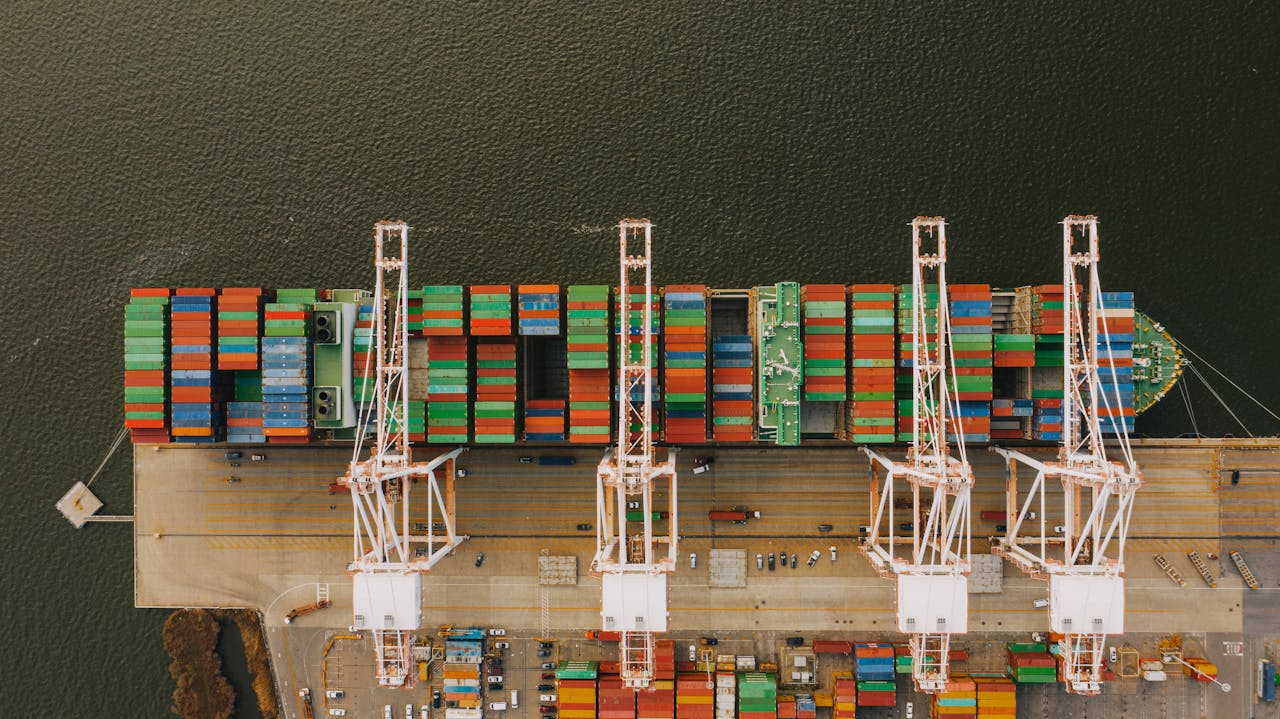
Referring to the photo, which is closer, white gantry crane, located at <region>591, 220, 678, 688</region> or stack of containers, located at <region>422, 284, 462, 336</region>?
white gantry crane, located at <region>591, 220, 678, 688</region>

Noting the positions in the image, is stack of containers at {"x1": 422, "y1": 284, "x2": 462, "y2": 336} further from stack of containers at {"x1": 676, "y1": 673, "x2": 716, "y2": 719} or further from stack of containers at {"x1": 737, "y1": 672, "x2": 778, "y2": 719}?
stack of containers at {"x1": 737, "y1": 672, "x2": 778, "y2": 719}

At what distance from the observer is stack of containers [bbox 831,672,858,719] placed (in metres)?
47.0

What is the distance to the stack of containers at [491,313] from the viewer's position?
4444 cm

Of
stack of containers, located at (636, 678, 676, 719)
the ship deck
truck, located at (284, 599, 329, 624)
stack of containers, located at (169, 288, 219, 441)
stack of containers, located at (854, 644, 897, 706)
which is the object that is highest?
stack of containers, located at (169, 288, 219, 441)

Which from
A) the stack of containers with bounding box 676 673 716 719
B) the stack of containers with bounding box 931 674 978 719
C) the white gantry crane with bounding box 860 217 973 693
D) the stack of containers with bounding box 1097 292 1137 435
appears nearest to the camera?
the white gantry crane with bounding box 860 217 973 693

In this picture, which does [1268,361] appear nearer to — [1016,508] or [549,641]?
[1016,508]

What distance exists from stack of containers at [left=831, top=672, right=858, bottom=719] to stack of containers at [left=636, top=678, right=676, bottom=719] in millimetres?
13054

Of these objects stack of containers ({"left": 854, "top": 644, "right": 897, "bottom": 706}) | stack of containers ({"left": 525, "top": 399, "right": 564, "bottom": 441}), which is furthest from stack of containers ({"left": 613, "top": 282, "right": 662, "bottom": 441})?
stack of containers ({"left": 854, "top": 644, "right": 897, "bottom": 706})

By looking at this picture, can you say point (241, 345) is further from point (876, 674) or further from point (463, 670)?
point (876, 674)

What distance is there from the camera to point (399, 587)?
4309 centimetres

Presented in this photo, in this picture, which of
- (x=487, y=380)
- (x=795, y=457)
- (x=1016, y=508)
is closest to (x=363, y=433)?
(x=487, y=380)

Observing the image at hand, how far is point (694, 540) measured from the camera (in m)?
48.7

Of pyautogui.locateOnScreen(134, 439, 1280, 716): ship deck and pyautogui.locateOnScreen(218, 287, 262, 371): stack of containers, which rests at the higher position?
pyautogui.locateOnScreen(218, 287, 262, 371): stack of containers

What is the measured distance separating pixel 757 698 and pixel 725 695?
8.31 feet
